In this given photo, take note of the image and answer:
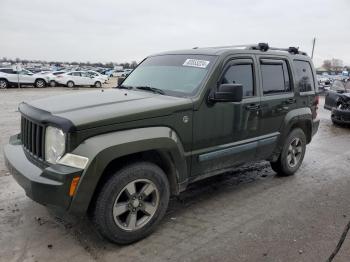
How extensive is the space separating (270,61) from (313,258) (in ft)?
9.15

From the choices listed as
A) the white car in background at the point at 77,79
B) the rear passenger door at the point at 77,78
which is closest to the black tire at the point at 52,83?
the white car in background at the point at 77,79

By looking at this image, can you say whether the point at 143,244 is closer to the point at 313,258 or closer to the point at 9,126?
the point at 313,258

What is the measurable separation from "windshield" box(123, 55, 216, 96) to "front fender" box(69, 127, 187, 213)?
30.2 inches

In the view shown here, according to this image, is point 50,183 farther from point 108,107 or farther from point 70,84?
point 70,84

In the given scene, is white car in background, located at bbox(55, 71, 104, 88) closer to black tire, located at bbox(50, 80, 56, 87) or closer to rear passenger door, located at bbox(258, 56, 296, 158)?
black tire, located at bbox(50, 80, 56, 87)

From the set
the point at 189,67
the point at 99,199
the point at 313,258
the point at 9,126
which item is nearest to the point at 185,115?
the point at 189,67

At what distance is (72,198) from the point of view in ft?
9.86

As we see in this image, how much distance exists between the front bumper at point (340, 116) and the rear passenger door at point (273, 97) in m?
6.62

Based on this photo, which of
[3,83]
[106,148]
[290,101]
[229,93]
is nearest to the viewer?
[106,148]

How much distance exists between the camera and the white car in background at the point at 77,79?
29109mm

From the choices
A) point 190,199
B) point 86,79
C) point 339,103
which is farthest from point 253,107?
point 86,79

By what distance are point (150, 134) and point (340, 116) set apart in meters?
9.58

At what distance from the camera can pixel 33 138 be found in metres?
3.43

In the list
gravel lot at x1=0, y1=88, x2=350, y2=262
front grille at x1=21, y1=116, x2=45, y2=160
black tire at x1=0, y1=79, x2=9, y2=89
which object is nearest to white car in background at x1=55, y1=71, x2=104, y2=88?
black tire at x1=0, y1=79, x2=9, y2=89
